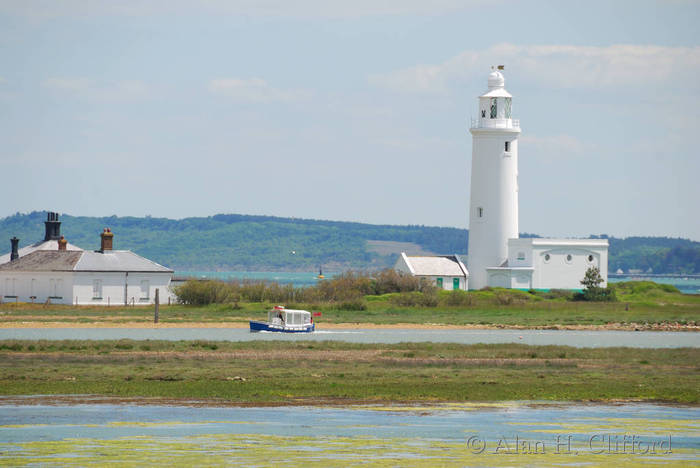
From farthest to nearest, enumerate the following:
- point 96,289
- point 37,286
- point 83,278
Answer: point 37,286
point 96,289
point 83,278

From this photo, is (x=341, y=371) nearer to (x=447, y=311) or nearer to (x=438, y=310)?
(x=447, y=311)

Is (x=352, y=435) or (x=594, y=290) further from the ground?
(x=594, y=290)

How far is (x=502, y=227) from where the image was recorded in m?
79.9

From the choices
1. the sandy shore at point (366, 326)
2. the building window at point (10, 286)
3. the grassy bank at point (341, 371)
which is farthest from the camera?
the building window at point (10, 286)

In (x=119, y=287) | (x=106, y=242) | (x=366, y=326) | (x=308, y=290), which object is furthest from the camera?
(x=308, y=290)

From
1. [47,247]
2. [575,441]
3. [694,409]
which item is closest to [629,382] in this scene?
[694,409]

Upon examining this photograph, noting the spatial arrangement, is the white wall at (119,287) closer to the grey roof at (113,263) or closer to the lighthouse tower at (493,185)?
the grey roof at (113,263)

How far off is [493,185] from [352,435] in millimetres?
56396

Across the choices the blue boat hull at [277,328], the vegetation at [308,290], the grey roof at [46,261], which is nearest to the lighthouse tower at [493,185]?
the vegetation at [308,290]

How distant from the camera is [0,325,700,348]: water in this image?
162 feet

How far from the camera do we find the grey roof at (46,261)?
2825 inches

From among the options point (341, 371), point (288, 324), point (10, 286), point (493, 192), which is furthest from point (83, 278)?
point (341, 371)

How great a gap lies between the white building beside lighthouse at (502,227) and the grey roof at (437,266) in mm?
1548

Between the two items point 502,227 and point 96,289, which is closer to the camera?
point 96,289
